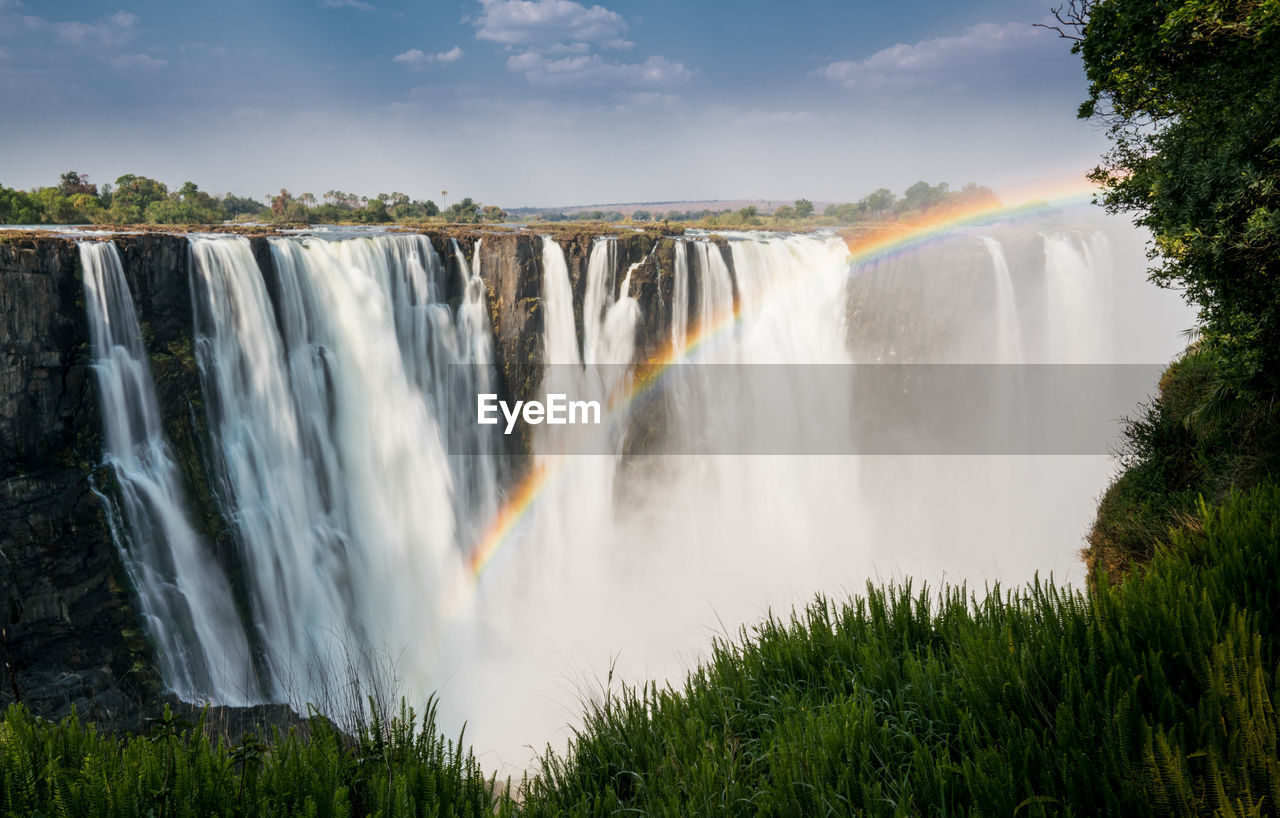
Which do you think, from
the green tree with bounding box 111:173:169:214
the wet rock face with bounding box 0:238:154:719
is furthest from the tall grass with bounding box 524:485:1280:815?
the green tree with bounding box 111:173:169:214

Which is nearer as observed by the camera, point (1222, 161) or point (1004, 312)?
point (1222, 161)

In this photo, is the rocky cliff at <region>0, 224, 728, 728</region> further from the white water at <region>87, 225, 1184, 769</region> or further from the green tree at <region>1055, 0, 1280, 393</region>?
the green tree at <region>1055, 0, 1280, 393</region>

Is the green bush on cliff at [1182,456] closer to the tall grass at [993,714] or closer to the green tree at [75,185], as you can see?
the tall grass at [993,714]

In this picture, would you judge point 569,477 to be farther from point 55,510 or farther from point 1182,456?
point 1182,456

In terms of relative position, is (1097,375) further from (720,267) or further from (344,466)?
(344,466)

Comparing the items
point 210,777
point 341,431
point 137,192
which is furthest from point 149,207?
point 210,777

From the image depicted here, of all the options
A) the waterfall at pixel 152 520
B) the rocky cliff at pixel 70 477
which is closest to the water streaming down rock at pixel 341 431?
the rocky cliff at pixel 70 477

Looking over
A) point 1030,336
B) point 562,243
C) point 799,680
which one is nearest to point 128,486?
point 562,243
